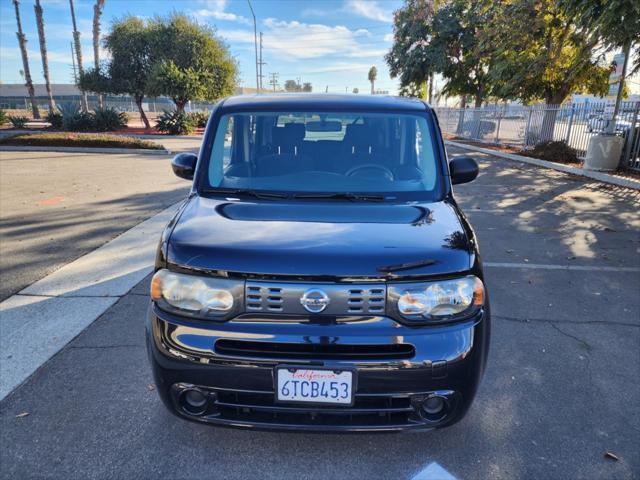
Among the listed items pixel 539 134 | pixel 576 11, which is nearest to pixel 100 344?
pixel 576 11

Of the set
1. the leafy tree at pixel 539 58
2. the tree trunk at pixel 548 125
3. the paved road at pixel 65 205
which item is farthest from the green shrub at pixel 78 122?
the tree trunk at pixel 548 125

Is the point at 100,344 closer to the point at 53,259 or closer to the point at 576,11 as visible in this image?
the point at 53,259

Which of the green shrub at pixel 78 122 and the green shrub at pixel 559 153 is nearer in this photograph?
the green shrub at pixel 559 153

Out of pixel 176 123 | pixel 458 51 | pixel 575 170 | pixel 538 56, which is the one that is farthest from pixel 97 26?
pixel 575 170

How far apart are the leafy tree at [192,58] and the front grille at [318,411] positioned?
26.4 meters

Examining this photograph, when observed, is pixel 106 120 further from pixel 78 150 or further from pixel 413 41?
pixel 413 41

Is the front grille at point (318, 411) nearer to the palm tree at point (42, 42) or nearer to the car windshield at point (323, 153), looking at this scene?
the car windshield at point (323, 153)

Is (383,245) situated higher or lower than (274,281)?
higher

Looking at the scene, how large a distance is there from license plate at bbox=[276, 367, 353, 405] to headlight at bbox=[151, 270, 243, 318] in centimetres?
39

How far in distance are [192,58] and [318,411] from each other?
29.6 m

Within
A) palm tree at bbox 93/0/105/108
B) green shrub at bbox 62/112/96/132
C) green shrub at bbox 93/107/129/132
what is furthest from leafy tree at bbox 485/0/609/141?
palm tree at bbox 93/0/105/108

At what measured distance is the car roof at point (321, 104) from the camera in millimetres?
3115

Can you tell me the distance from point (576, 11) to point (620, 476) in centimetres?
784

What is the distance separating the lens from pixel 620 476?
2.21m
